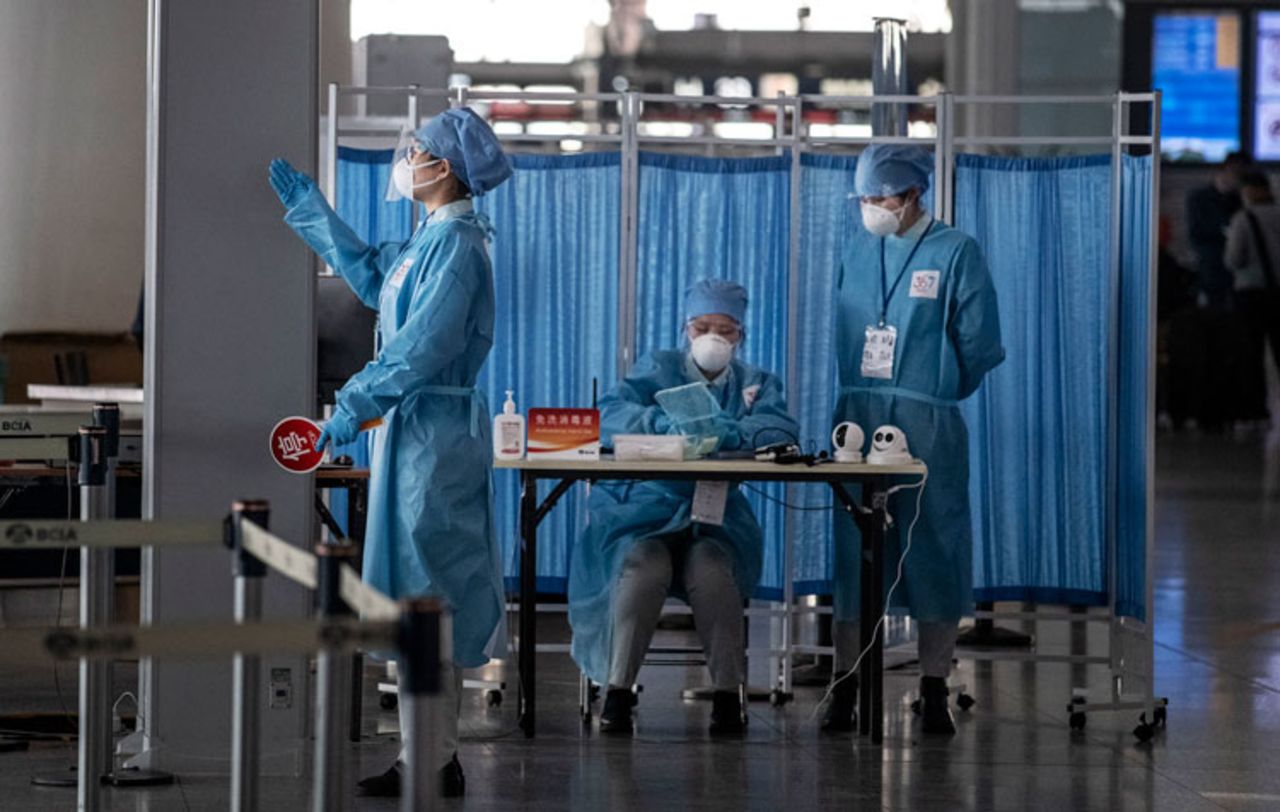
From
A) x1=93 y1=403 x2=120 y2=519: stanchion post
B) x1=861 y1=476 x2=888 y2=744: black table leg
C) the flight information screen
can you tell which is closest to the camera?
x1=93 y1=403 x2=120 y2=519: stanchion post

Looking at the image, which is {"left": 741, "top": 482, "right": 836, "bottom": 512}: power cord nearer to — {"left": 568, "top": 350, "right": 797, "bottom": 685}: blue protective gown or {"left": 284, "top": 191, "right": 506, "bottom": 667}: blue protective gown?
{"left": 568, "top": 350, "right": 797, "bottom": 685}: blue protective gown

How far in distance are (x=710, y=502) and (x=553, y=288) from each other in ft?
3.05

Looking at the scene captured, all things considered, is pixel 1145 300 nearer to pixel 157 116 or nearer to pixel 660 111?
pixel 157 116

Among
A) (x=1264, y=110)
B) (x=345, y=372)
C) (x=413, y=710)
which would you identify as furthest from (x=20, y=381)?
(x=1264, y=110)

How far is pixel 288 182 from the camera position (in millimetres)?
4965

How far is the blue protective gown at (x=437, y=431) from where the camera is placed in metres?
4.68

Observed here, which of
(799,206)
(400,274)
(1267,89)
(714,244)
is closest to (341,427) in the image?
(400,274)

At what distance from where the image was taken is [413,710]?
249 cm

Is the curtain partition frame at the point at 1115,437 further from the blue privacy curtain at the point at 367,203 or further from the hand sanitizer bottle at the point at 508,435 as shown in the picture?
the blue privacy curtain at the point at 367,203

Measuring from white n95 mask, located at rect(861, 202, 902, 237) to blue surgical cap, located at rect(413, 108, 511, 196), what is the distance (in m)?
1.40

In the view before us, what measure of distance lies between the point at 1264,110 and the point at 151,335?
43.4 ft

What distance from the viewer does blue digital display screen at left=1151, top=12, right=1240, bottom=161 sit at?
16219 mm

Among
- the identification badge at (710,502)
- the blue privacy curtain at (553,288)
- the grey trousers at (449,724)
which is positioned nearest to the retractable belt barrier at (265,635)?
the grey trousers at (449,724)

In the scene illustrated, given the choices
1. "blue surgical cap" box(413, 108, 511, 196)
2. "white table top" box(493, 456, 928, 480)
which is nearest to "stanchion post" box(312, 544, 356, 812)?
"blue surgical cap" box(413, 108, 511, 196)
